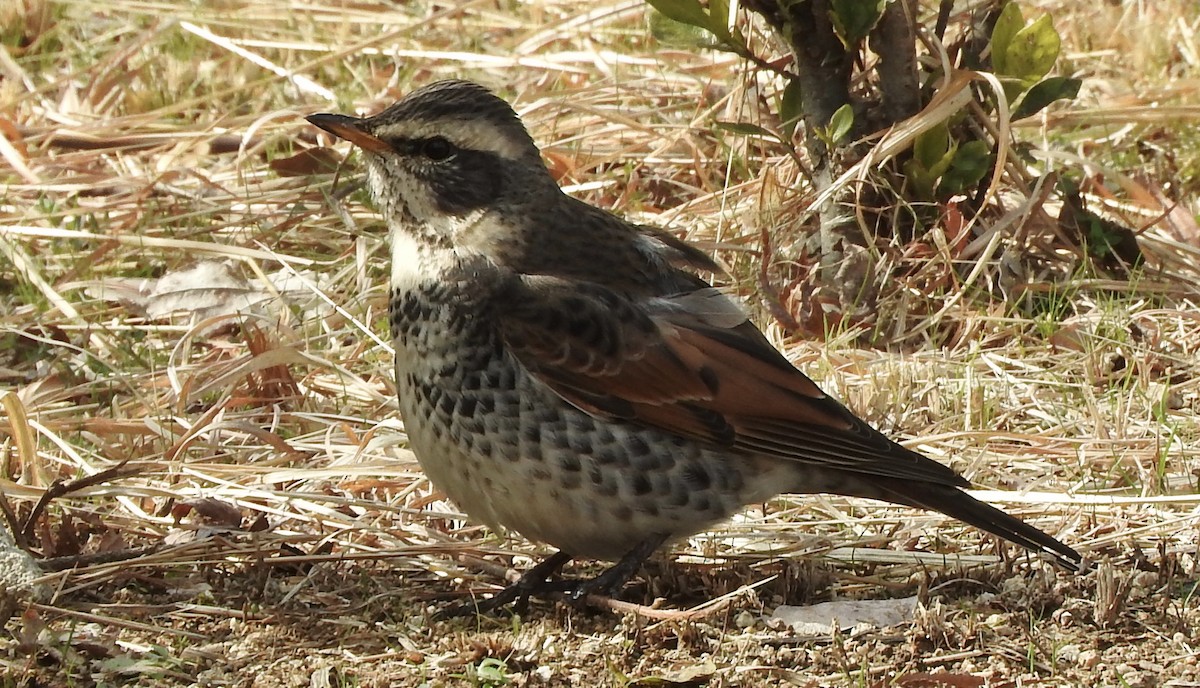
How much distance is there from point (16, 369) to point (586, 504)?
2.66 metres

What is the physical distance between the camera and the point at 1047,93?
5.54 meters

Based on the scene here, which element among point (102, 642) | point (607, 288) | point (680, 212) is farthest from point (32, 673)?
point (680, 212)

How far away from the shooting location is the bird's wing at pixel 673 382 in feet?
13.3

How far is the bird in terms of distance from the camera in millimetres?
3994

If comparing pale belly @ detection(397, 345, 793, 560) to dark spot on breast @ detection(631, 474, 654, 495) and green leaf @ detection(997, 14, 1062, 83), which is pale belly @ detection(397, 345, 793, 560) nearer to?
dark spot on breast @ detection(631, 474, 654, 495)

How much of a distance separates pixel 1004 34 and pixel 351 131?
91.9 inches

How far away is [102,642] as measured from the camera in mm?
3793

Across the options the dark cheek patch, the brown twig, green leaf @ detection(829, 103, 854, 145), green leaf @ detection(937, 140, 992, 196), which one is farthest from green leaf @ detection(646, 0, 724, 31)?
the brown twig

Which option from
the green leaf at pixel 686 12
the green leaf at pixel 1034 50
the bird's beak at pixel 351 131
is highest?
the green leaf at pixel 686 12

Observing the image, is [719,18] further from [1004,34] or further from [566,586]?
[566,586]

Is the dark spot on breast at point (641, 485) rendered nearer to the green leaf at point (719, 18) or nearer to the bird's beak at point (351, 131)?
the bird's beak at point (351, 131)

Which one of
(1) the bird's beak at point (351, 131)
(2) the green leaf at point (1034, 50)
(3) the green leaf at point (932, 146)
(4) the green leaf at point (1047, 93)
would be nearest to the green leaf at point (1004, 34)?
(2) the green leaf at point (1034, 50)

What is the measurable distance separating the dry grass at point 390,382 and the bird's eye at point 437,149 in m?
0.93

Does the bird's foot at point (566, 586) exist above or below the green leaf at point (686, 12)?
below
